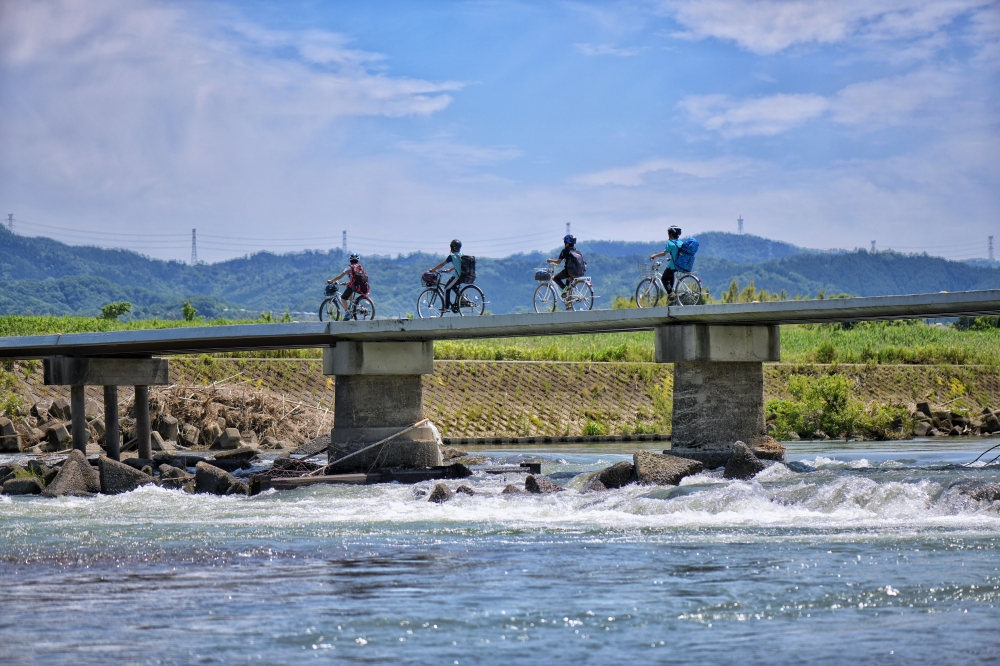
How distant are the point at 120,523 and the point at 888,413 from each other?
108ft

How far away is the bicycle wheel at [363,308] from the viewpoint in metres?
30.9

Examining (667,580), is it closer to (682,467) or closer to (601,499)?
(601,499)

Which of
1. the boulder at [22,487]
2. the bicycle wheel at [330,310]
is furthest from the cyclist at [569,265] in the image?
the boulder at [22,487]

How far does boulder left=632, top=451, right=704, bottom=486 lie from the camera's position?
23859 mm

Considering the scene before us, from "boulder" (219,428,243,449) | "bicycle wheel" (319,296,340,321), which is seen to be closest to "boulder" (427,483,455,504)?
"bicycle wheel" (319,296,340,321)

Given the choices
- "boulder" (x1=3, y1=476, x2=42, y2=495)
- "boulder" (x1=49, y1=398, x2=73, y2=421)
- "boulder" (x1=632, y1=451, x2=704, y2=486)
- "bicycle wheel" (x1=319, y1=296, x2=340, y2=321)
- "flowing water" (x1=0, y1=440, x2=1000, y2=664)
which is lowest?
"boulder" (x1=3, y1=476, x2=42, y2=495)

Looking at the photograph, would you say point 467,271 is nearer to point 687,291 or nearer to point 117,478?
point 687,291

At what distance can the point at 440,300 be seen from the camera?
30.6m

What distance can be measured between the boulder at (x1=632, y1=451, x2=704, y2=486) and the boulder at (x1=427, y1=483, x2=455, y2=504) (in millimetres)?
3661

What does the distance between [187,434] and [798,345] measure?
125ft

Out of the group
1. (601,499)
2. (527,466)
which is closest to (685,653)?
(601,499)

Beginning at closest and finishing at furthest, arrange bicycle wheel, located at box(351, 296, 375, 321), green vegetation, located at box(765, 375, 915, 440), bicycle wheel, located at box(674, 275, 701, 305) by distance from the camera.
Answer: bicycle wheel, located at box(674, 275, 701, 305), bicycle wheel, located at box(351, 296, 375, 321), green vegetation, located at box(765, 375, 915, 440)

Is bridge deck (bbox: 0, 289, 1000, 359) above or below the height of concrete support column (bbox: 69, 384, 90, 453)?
above

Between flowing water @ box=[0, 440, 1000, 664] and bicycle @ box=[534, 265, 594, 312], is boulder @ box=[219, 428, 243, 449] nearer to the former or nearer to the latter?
bicycle @ box=[534, 265, 594, 312]
